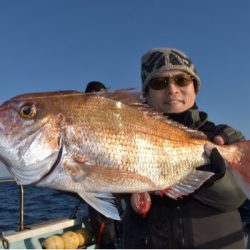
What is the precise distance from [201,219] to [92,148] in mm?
1388

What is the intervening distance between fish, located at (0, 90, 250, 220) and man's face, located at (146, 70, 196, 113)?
0.74 metres

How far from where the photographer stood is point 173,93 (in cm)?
386

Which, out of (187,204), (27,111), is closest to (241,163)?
(187,204)

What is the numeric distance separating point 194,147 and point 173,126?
25 cm

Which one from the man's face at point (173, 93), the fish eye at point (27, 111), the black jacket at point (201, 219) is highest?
the man's face at point (173, 93)

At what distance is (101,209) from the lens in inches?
111

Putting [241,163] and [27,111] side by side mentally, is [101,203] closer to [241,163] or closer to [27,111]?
[27,111]

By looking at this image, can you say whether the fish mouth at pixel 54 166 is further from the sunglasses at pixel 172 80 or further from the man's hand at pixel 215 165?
the sunglasses at pixel 172 80

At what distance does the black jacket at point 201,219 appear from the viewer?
11.4 feet

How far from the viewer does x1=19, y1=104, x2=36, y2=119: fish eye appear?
2.89 m

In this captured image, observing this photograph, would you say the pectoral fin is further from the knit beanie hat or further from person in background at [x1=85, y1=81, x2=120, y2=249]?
A: person in background at [x1=85, y1=81, x2=120, y2=249]

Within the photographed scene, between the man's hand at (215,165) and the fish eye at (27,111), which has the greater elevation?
the fish eye at (27,111)

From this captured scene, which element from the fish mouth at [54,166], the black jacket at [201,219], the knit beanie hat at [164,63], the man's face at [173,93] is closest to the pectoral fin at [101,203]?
the fish mouth at [54,166]

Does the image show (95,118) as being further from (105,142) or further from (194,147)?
(194,147)
